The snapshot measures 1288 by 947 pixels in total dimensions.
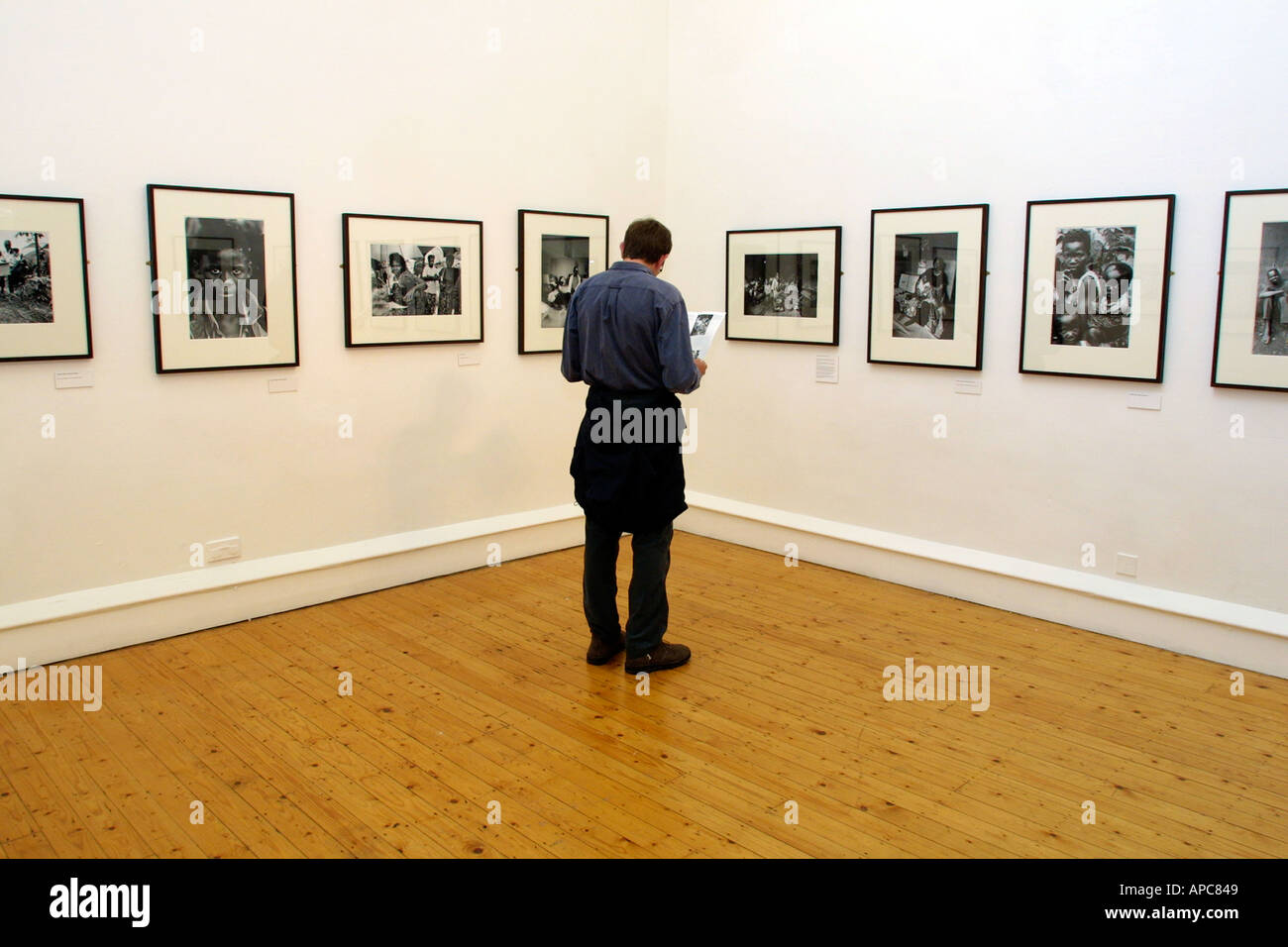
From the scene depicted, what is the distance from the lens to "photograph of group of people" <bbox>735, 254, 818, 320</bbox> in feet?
27.6

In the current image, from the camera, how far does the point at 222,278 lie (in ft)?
21.4

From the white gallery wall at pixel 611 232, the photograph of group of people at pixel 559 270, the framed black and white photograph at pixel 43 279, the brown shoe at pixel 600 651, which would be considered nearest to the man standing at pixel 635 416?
the brown shoe at pixel 600 651

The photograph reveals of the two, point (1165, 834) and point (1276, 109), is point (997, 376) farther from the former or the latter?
point (1165, 834)

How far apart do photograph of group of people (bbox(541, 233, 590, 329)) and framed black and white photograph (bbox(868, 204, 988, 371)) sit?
2480mm

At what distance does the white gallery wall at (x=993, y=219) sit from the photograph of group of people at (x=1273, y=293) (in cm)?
27

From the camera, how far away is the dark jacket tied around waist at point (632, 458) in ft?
18.9

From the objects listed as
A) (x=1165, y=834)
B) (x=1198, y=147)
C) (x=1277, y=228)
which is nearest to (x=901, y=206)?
(x=1198, y=147)

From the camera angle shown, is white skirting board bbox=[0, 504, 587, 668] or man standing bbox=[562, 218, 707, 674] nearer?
man standing bbox=[562, 218, 707, 674]

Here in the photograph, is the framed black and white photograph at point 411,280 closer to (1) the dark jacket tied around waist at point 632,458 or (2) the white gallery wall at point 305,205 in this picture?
(2) the white gallery wall at point 305,205

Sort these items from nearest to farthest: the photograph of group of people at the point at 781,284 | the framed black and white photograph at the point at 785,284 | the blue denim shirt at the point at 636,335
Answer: the blue denim shirt at the point at 636,335 < the framed black and white photograph at the point at 785,284 < the photograph of group of people at the point at 781,284

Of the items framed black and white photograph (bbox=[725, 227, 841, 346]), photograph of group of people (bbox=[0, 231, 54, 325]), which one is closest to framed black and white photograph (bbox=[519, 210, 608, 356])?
framed black and white photograph (bbox=[725, 227, 841, 346])

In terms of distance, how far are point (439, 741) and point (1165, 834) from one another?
3.37 meters

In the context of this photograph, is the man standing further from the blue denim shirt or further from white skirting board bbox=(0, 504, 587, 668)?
white skirting board bbox=(0, 504, 587, 668)

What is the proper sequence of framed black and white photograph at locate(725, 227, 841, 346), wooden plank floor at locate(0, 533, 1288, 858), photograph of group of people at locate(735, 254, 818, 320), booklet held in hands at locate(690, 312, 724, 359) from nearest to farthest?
1. wooden plank floor at locate(0, 533, 1288, 858)
2. booklet held in hands at locate(690, 312, 724, 359)
3. framed black and white photograph at locate(725, 227, 841, 346)
4. photograph of group of people at locate(735, 254, 818, 320)
